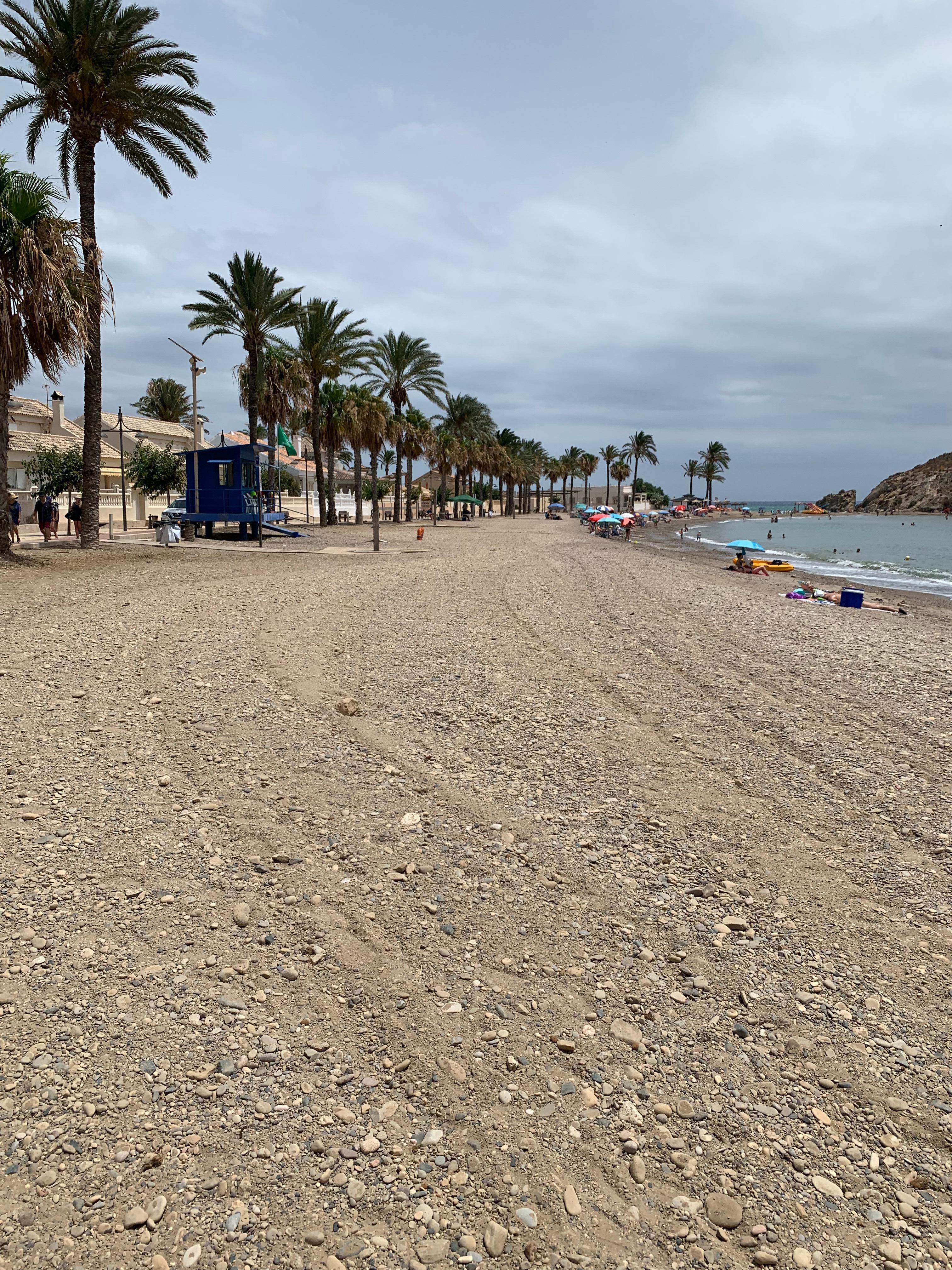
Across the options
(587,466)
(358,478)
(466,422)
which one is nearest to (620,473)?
(587,466)

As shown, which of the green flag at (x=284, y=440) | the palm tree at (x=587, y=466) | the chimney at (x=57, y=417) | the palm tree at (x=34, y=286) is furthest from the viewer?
the palm tree at (x=587, y=466)

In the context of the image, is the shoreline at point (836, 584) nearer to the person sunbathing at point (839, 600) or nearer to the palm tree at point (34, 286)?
the person sunbathing at point (839, 600)

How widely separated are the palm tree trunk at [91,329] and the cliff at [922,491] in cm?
18133

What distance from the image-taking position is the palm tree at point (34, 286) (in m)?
14.5

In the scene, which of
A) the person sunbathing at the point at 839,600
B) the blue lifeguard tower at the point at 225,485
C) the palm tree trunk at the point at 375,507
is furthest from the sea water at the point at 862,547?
the blue lifeguard tower at the point at 225,485

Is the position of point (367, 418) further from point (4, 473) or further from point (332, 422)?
point (4, 473)

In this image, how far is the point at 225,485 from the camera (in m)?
29.1

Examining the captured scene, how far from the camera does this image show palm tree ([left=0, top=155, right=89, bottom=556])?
14.5 meters

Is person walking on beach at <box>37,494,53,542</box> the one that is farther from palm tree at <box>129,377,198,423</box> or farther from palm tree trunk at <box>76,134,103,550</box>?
palm tree at <box>129,377,198,423</box>

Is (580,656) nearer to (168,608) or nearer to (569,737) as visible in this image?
(569,737)

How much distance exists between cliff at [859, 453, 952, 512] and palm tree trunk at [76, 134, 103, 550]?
18133 centimetres

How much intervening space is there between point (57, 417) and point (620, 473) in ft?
340

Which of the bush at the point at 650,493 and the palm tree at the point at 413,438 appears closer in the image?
the palm tree at the point at 413,438

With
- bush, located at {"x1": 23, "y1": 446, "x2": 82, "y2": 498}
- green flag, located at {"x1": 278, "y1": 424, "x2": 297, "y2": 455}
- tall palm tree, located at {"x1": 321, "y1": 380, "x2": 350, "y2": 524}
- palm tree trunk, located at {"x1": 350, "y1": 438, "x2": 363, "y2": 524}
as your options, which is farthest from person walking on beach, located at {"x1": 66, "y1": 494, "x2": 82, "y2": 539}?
palm tree trunk, located at {"x1": 350, "y1": 438, "x2": 363, "y2": 524}
